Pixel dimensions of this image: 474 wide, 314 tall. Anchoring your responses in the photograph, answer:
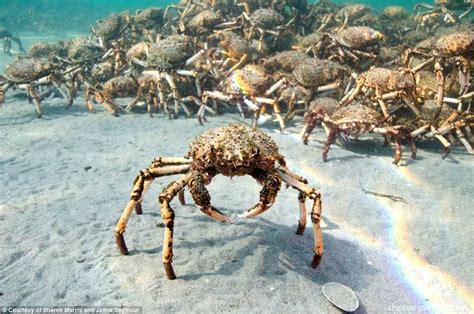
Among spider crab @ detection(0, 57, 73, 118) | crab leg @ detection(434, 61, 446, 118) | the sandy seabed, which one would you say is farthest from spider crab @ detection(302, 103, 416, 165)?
spider crab @ detection(0, 57, 73, 118)

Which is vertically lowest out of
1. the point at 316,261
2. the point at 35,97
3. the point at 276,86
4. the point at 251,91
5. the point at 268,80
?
the point at 316,261

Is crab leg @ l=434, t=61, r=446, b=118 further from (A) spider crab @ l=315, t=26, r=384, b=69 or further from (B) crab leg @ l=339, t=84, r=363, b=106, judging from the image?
(A) spider crab @ l=315, t=26, r=384, b=69

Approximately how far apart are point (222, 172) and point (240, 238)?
1286 mm

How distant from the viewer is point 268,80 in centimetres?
921

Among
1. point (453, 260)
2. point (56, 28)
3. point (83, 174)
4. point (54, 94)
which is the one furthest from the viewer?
point (56, 28)

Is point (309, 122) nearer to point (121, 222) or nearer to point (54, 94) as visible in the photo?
point (121, 222)

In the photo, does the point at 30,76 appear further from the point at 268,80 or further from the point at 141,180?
the point at 141,180

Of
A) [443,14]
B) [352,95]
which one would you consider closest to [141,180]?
[352,95]

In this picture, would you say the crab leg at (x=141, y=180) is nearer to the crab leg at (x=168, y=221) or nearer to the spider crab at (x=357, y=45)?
the crab leg at (x=168, y=221)

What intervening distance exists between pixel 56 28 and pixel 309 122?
108 ft

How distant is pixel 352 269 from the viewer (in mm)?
4109

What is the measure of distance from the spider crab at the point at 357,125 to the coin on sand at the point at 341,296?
12.5ft

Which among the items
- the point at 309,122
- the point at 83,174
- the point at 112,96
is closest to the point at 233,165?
the point at 83,174

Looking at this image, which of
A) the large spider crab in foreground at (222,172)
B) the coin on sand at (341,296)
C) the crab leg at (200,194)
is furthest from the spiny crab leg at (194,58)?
the coin on sand at (341,296)
